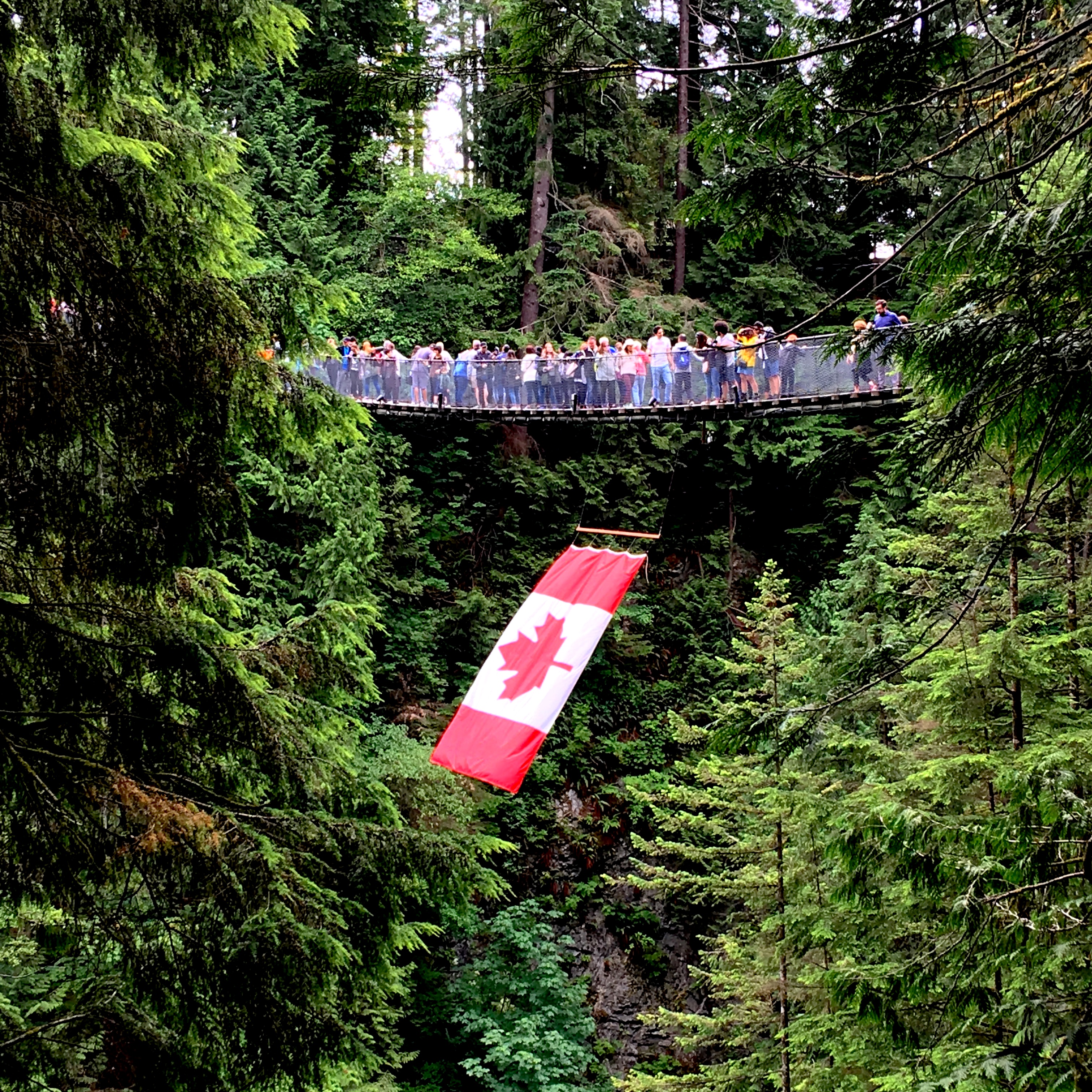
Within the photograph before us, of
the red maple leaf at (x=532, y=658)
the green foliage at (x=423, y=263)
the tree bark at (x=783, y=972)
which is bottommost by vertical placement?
the tree bark at (x=783, y=972)

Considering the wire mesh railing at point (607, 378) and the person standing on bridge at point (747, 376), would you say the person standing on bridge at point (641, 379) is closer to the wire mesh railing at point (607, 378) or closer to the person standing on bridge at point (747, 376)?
the wire mesh railing at point (607, 378)

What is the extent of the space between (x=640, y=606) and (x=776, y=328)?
573cm

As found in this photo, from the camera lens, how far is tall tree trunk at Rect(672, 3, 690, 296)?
17.4 metres

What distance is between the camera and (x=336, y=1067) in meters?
3.85

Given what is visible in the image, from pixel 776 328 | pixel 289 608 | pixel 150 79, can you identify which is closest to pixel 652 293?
pixel 776 328

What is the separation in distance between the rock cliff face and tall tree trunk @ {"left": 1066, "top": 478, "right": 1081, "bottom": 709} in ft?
21.4

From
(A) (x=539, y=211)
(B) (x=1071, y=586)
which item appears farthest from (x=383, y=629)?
(A) (x=539, y=211)

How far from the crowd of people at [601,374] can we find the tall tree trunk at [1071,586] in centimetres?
456

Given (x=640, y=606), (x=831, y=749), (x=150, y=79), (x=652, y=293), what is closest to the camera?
(x=150, y=79)

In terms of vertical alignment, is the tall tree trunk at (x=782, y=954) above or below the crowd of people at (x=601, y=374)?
below

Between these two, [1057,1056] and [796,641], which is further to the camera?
[796,641]

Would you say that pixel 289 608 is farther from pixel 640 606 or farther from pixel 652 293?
pixel 652 293

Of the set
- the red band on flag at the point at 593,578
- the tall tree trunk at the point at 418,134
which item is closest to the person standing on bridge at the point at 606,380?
the red band on flag at the point at 593,578

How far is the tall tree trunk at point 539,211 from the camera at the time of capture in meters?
16.9
